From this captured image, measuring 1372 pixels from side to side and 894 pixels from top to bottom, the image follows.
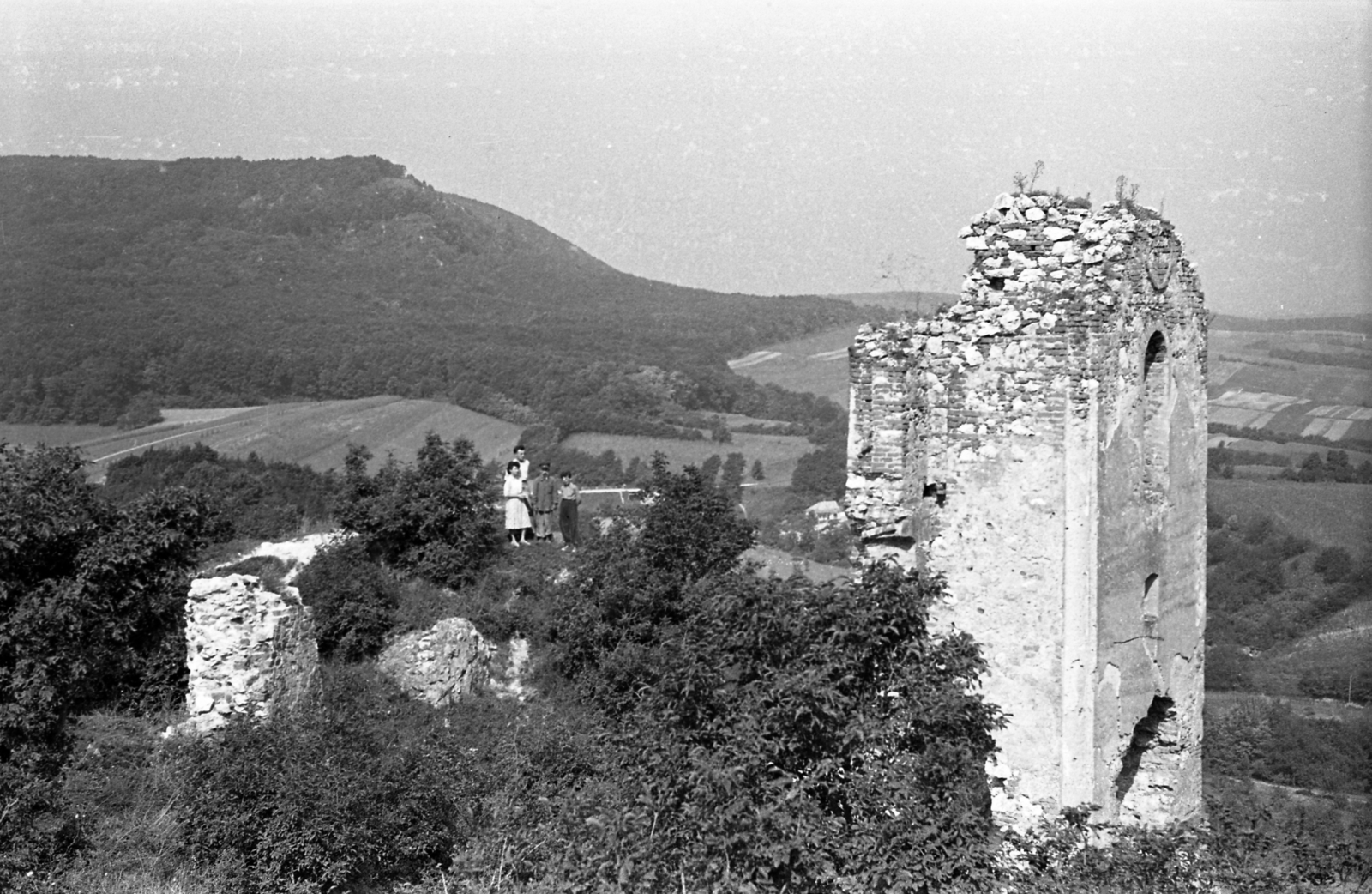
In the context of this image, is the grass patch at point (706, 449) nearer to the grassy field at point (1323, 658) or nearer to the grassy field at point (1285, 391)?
the grassy field at point (1285, 391)

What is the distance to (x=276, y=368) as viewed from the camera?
52062mm

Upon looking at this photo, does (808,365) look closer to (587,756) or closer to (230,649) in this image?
(230,649)

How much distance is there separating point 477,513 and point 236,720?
7995mm

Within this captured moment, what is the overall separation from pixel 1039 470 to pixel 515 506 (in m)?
11.6

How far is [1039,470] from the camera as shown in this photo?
32.0 ft

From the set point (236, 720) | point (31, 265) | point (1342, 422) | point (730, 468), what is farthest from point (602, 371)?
point (236, 720)

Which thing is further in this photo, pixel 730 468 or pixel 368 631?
pixel 730 468

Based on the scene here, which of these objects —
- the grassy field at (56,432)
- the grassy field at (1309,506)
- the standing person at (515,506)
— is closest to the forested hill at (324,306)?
the grassy field at (56,432)

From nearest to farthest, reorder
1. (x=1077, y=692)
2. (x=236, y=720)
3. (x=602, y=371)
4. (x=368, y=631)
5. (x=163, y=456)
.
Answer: (x=1077, y=692) < (x=236, y=720) < (x=368, y=631) < (x=163, y=456) < (x=602, y=371)

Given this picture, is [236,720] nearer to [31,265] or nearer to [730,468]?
[730,468]

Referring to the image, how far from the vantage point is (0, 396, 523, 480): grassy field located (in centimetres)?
4047

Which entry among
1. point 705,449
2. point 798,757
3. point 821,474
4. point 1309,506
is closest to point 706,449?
point 705,449

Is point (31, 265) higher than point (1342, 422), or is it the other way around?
point (31, 265)

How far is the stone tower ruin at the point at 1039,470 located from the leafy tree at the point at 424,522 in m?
9.22
